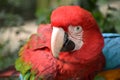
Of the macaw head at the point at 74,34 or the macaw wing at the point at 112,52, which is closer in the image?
the macaw head at the point at 74,34

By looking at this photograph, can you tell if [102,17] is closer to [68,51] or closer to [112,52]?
[112,52]

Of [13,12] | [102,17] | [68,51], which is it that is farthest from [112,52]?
[13,12]

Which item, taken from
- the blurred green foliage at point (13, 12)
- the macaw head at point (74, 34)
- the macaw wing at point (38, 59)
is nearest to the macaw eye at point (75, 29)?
the macaw head at point (74, 34)

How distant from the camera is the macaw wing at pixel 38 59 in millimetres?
1536

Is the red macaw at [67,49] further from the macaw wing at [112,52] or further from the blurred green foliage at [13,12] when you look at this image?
the blurred green foliage at [13,12]

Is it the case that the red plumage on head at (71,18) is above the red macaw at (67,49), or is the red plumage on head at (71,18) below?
above

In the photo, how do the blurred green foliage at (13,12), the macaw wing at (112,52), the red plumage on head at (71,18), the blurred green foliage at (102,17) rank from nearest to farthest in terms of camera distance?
the red plumage on head at (71,18) → the macaw wing at (112,52) → the blurred green foliage at (102,17) → the blurred green foliage at (13,12)

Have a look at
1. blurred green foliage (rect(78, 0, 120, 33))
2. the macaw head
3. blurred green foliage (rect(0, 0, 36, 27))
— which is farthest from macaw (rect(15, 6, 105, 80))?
blurred green foliage (rect(0, 0, 36, 27))

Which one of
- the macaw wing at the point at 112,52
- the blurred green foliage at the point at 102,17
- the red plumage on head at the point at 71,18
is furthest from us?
the blurred green foliage at the point at 102,17

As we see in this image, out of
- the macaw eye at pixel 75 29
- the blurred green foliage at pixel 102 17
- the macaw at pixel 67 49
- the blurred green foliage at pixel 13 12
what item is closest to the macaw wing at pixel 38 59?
the macaw at pixel 67 49

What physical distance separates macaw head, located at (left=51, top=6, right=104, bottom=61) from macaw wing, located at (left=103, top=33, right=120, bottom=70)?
0.36ft

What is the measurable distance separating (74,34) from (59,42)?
67 mm

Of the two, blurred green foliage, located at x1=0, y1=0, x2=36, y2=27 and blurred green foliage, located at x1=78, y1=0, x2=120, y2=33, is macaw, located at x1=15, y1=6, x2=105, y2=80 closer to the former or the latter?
blurred green foliage, located at x1=78, y1=0, x2=120, y2=33

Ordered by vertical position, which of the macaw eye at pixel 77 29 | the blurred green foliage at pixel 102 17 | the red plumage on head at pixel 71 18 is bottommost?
the blurred green foliage at pixel 102 17
